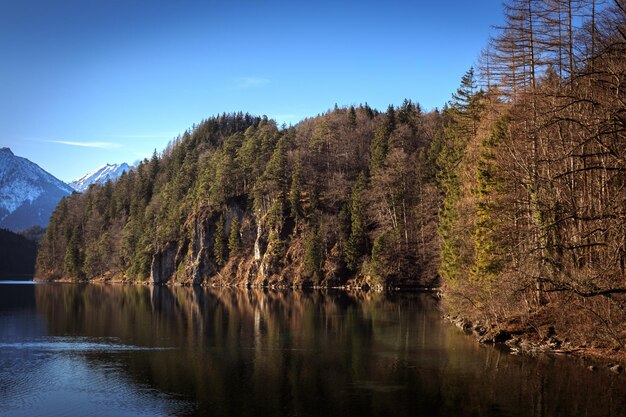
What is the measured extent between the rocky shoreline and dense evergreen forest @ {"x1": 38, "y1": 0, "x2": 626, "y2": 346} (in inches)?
34.9

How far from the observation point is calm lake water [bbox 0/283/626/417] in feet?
77.7

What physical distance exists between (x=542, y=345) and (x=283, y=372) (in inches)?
674

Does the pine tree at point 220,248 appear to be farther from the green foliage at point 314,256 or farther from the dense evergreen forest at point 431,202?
the green foliage at point 314,256

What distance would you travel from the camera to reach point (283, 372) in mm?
30547

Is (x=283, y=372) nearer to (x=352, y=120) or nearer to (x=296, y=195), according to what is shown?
(x=296, y=195)

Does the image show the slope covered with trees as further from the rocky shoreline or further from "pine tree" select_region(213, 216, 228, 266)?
"pine tree" select_region(213, 216, 228, 266)

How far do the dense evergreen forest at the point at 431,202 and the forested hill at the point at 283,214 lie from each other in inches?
16.9

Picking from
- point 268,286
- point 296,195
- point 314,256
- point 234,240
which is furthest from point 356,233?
point 234,240

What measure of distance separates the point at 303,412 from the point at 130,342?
24.2 meters

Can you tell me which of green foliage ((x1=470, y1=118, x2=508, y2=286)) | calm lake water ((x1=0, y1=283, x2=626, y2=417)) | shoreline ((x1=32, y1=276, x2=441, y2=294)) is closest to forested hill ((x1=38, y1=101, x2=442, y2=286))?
shoreline ((x1=32, y1=276, x2=441, y2=294))

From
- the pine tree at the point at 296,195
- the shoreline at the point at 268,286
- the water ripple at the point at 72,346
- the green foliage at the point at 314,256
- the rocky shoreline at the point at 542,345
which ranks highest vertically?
the pine tree at the point at 296,195

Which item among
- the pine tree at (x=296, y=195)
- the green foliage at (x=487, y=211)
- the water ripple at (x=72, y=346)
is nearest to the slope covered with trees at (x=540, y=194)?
the green foliage at (x=487, y=211)

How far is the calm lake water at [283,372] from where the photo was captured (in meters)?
23.7

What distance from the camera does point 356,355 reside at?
116ft
